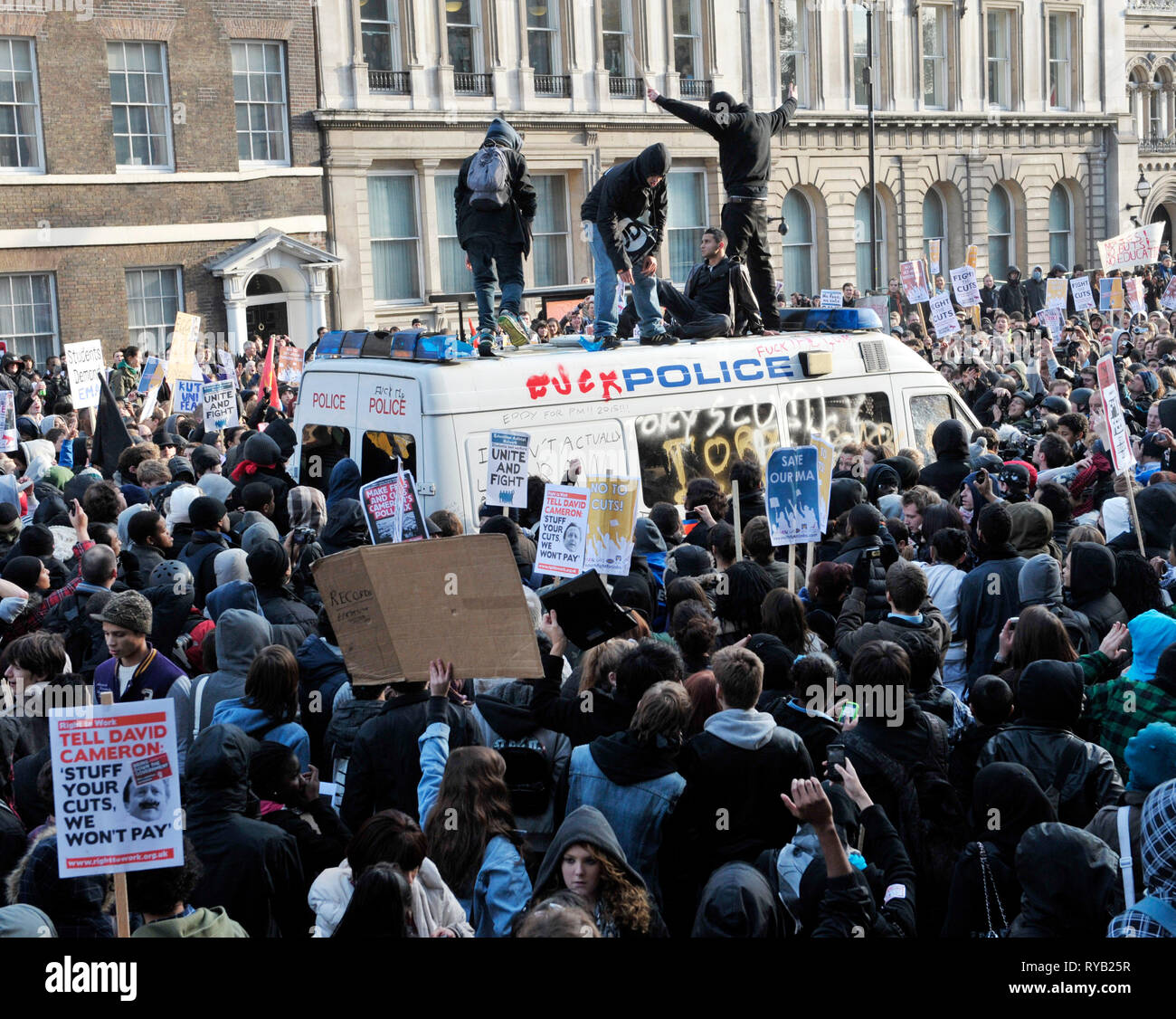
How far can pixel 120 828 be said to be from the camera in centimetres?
404

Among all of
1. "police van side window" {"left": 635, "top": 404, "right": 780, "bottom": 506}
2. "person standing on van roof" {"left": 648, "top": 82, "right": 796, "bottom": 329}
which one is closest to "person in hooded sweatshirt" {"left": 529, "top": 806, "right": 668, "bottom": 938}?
"police van side window" {"left": 635, "top": 404, "right": 780, "bottom": 506}

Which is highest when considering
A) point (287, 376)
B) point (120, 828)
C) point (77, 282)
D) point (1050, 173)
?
point (1050, 173)

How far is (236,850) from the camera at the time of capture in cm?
453

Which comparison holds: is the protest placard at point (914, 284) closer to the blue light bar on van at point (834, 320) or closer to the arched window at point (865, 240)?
the blue light bar on van at point (834, 320)

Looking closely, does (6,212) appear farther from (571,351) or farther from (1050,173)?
(1050,173)

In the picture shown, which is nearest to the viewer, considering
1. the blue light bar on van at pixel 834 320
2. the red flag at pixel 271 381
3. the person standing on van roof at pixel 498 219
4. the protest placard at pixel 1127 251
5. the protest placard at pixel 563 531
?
the protest placard at pixel 563 531

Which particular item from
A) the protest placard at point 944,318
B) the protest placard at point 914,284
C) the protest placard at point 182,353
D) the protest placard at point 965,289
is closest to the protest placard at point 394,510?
the protest placard at point 182,353

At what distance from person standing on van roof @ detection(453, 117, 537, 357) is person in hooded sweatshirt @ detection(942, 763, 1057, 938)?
624 centimetres

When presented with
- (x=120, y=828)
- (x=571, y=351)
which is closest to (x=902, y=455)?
(x=571, y=351)

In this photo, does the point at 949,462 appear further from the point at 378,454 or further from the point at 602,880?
the point at 602,880

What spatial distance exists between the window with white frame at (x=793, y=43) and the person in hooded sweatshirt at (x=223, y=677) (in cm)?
3195

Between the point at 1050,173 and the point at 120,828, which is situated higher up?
the point at 1050,173

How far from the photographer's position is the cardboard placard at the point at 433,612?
5.48m
